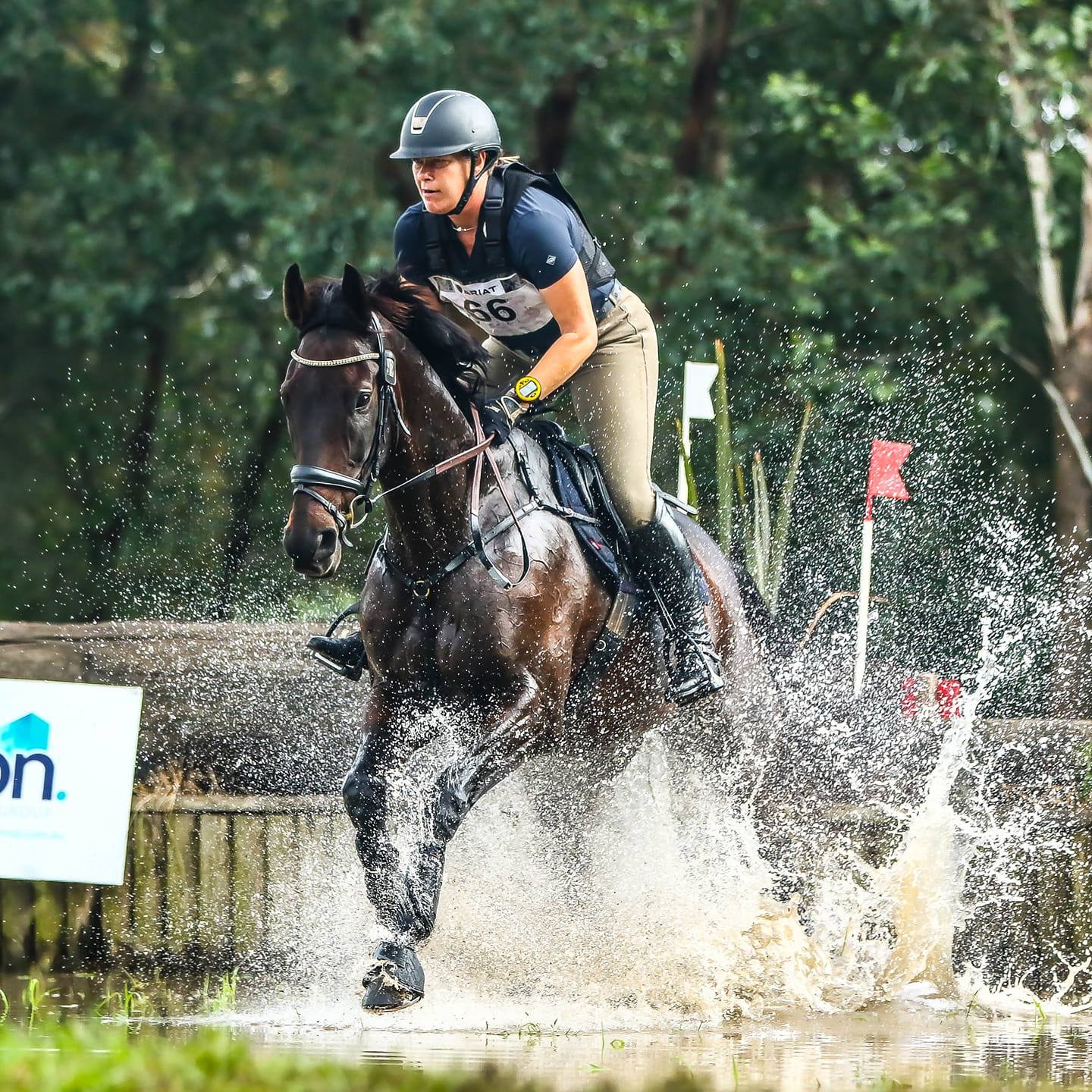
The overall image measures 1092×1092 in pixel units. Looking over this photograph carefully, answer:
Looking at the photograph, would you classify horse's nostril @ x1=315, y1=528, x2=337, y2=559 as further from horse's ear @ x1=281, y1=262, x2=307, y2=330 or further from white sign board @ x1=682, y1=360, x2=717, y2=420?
white sign board @ x1=682, y1=360, x2=717, y2=420

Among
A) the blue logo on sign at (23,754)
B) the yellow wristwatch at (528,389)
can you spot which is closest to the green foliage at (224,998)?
the blue logo on sign at (23,754)

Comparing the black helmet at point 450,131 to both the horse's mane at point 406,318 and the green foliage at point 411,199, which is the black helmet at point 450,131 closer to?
the horse's mane at point 406,318

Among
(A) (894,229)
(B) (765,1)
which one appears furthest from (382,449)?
(B) (765,1)

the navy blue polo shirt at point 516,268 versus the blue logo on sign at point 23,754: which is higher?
the navy blue polo shirt at point 516,268

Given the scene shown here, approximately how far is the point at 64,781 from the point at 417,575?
75.9 inches

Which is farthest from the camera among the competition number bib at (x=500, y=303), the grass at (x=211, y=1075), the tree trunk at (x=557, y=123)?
the tree trunk at (x=557, y=123)

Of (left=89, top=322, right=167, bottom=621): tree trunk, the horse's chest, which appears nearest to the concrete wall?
the horse's chest

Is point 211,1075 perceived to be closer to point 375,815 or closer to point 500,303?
point 375,815

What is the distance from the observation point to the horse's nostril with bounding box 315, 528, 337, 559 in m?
4.89

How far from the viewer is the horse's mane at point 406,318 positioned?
5293mm

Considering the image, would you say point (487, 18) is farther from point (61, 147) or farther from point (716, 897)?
point (716, 897)

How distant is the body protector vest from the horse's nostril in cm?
121

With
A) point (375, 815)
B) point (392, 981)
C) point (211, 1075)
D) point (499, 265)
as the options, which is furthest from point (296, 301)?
point (211, 1075)

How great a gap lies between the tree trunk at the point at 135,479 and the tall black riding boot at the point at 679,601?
9045 mm
